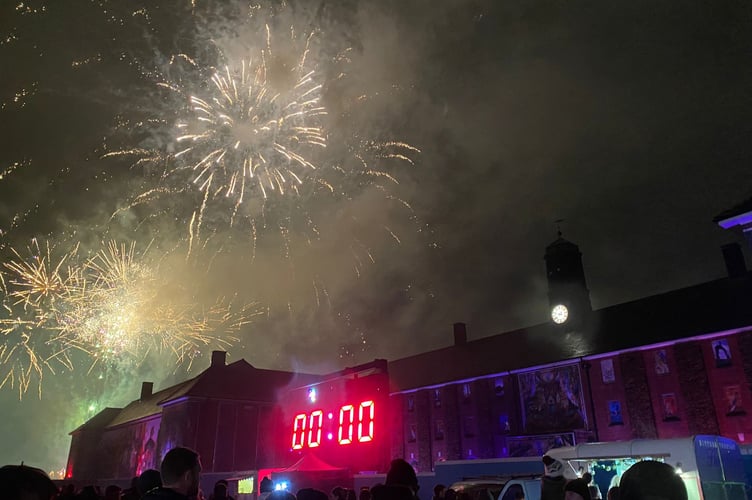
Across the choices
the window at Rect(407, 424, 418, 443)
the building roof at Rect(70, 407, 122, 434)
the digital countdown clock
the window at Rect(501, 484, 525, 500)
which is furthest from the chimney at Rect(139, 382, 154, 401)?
the window at Rect(501, 484, 525, 500)

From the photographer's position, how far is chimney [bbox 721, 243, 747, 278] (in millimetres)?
32688

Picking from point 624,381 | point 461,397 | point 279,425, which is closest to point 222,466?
point 279,425

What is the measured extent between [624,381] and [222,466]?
34.0 m

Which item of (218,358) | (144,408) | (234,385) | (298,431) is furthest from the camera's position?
(144,408)

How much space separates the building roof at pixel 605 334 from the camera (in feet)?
100

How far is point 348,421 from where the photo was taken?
2377 cm

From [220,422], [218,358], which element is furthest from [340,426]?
[218,358]

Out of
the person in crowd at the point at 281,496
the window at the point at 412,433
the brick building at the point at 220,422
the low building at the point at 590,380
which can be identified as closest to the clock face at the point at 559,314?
the low building at the point at 590,380

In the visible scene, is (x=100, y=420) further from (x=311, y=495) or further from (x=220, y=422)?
(x=311, y=495)

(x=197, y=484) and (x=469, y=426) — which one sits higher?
(x=469, y=426)

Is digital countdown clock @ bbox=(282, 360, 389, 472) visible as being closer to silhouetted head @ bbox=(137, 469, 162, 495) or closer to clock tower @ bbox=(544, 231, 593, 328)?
silhouetted head @ bbox=(137, 469, 162, 495)

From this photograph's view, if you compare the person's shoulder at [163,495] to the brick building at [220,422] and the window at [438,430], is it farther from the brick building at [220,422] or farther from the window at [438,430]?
the brick building at [220,422]

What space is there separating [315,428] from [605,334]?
2080 centimetres

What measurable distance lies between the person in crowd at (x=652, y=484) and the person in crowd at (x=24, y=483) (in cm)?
324
